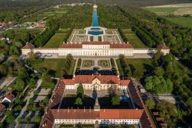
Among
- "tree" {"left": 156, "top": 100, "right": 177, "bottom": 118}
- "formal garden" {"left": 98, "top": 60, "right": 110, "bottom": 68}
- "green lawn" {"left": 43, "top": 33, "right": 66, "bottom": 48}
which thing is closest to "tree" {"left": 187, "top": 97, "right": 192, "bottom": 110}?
"tree" {"left": 156, "top": 100, "right": 177, "bottom": 118}

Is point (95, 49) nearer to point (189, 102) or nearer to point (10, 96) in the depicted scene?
point (10, 96)

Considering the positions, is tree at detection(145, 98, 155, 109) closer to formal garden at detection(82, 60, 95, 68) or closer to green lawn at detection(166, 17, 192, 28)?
formal garden at detection(82, 60, 95, 68)

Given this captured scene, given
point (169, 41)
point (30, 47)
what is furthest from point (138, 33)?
point (30, 47)

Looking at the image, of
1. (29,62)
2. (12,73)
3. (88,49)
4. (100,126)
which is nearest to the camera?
(100,126)

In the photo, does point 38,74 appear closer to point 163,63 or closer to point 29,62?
point 29,62

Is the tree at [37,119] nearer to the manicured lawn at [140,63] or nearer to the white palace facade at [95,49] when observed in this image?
the manicured lawn at [140,63]

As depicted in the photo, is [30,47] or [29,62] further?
[30,47]

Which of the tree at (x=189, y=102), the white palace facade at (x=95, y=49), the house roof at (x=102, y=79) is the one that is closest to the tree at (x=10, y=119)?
the house roof at (x=102, y=79)
